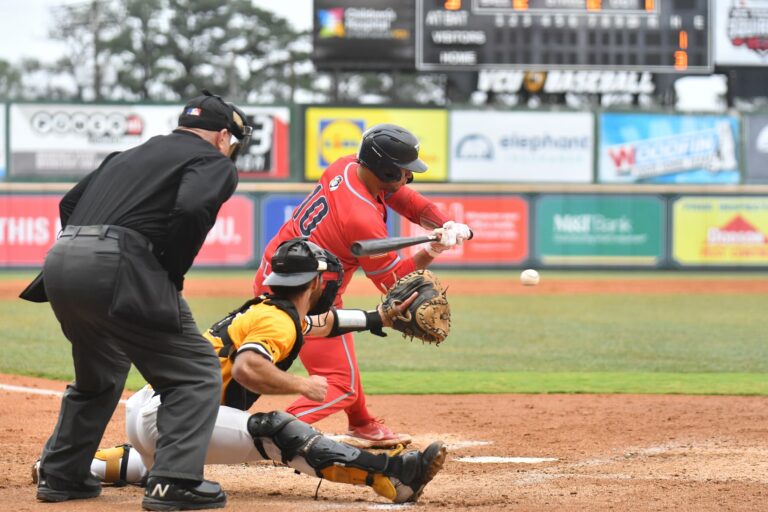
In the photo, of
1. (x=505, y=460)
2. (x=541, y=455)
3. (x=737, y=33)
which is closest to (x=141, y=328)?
(x=505, y=460)

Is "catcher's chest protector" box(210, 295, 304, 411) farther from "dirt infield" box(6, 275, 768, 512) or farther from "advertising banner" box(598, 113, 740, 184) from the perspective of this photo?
"advertising banner" box(598, 113, 740, 184)

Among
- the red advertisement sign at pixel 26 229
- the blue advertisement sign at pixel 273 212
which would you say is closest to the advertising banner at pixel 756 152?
the blue advertisement sign at pixel 273 212

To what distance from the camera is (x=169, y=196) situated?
4.09 meters

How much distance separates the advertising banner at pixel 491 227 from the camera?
2331 centimetres

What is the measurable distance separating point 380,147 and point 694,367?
547cm

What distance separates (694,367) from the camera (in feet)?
32.1

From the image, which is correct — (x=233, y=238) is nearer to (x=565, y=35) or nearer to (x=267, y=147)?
(x=267, y=147)

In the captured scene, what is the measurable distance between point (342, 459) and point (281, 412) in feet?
1.02

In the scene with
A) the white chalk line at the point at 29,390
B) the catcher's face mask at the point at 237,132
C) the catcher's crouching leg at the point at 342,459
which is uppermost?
the catcher's face mask at the point at 237,132

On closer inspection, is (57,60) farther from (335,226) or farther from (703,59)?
(335,226)

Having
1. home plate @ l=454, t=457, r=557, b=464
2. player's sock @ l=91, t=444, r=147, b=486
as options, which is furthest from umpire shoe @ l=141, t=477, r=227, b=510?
home plate @ l=454, t=457, r=557, b=464

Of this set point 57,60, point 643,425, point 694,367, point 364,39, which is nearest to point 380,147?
point 643,425

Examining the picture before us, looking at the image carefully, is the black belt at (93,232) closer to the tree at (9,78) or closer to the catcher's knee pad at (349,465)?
the catcher's knee pad at (349,465)

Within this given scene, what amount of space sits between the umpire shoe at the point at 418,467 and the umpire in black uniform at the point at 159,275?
2.23ft
